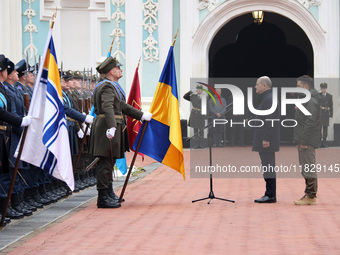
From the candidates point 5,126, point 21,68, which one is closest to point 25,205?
point 5,126

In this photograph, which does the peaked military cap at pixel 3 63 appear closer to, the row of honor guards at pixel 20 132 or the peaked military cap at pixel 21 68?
the row of honor guards at pixel 20 132

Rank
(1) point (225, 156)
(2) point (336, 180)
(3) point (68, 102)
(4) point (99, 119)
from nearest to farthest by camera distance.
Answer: (4) point (99, 119) → (3) point (68, 102) → (2) point (336, 180) → (1) point (225, 156)

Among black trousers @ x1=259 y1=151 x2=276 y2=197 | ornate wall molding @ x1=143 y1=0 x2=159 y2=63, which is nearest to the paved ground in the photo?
black trousers @ x1=259 y1=151 x2=276 y2=197

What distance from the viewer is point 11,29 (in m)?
24.0

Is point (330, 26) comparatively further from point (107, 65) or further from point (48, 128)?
point (48, 128)

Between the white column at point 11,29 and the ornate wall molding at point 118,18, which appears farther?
the ornate wall molding at point 118,18

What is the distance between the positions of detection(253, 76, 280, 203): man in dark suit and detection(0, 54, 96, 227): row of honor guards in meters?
2.42

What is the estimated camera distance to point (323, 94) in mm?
23922

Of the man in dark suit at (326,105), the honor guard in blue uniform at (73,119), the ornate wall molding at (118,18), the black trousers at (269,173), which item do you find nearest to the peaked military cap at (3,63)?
the honor guard in blue uniform at (73,119)

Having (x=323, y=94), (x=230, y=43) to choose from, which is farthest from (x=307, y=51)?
(x=323, y=94)

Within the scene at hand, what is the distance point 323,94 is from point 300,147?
13.3 metres

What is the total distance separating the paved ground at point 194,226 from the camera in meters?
7.50

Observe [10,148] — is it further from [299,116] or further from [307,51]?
[307,51]

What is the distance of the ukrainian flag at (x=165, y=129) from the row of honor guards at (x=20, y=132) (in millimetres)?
913
